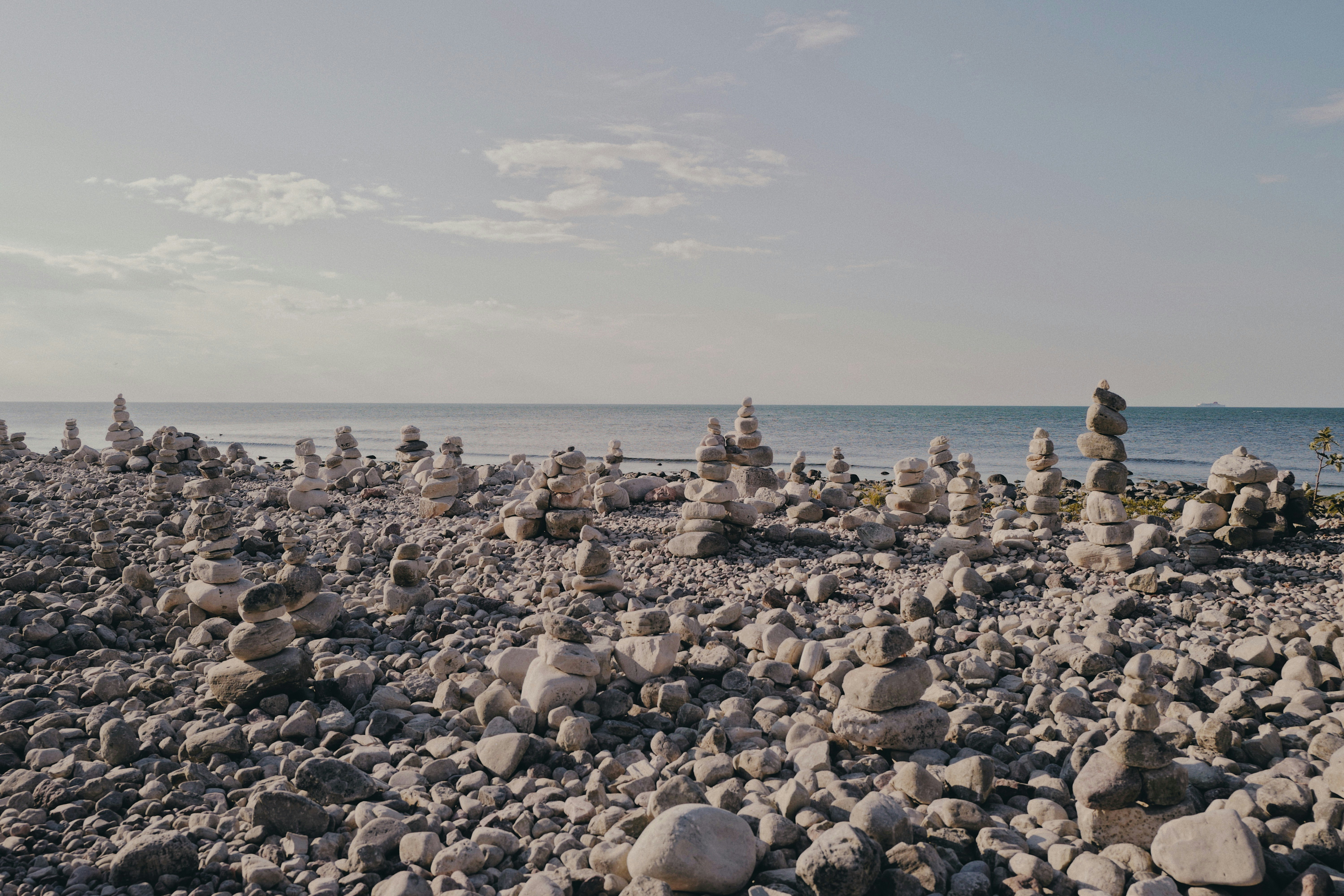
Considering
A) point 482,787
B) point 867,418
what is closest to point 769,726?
point 482,787

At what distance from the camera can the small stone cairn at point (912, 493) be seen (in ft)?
41.3

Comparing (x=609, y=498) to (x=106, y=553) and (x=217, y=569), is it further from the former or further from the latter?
(x=106, y=553)

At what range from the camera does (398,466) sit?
22641 mm

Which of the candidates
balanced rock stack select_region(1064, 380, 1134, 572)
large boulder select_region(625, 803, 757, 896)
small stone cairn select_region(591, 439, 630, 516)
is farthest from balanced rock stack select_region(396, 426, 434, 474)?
large boulder select_region(625, 803, 757, 896)

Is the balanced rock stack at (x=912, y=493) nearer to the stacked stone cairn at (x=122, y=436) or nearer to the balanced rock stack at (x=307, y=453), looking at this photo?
the balanced rock stack at (x=307, y=453)

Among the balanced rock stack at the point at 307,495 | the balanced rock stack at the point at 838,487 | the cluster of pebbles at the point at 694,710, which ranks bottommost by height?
the cluster of pebbles at the point at 694,710

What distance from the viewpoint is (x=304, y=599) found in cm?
740

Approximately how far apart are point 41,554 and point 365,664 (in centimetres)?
716

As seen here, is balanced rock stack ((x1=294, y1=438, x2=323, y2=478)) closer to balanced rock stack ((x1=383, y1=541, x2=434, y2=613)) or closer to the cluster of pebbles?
the cluster of pebbles

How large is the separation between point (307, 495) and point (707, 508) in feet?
29.9

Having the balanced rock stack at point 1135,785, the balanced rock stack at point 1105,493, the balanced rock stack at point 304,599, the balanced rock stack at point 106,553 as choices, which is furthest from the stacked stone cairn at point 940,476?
the balanced rock stack at point 106,553

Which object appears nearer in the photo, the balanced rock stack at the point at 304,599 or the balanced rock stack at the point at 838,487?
the balanced rock stack at the point at 304,599

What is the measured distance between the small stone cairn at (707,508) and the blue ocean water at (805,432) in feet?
42.9

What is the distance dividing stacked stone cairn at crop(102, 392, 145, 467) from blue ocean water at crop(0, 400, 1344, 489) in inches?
678
